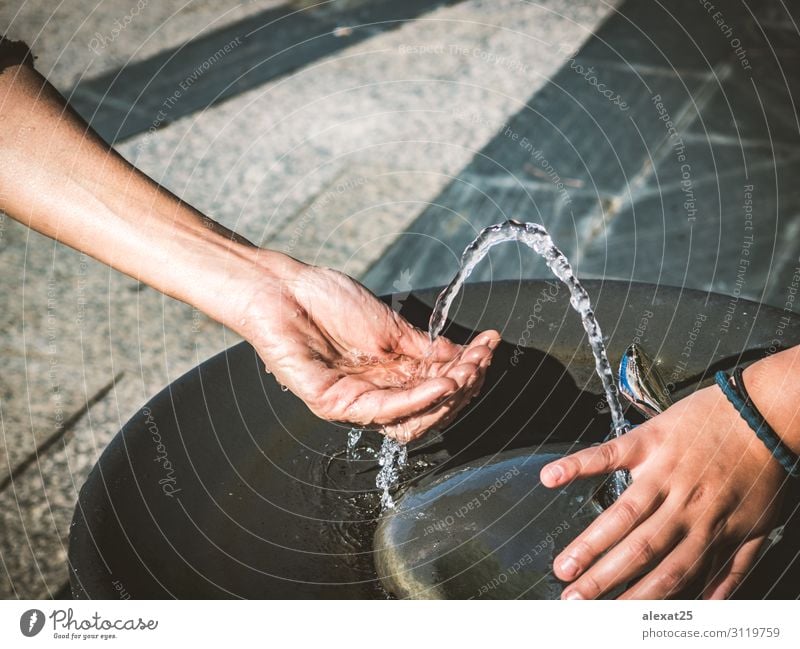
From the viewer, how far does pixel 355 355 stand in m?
1.26

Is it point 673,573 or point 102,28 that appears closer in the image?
point 673,573

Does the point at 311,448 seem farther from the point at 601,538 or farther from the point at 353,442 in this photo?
the point at 601,538

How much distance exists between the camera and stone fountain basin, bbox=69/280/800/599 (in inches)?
38.8

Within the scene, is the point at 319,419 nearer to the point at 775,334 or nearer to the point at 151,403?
the point at 151,403

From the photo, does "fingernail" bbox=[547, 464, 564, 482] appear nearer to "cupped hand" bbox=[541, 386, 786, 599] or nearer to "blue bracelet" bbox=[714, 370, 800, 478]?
"cupped hand" bbox=[541, 386, 786, 599]

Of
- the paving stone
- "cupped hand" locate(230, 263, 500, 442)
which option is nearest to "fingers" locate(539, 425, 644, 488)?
"cupped hand" locate(230, 263, 500, 442)

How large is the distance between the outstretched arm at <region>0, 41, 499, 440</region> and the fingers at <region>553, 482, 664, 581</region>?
276 millimetres

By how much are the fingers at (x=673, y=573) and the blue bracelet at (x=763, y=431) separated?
15 centimetres

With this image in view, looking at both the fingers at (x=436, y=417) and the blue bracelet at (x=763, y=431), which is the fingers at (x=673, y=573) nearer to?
the blue bracelet at (x=763, y=431)

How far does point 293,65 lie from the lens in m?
2.93

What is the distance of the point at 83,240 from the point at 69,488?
0.67m

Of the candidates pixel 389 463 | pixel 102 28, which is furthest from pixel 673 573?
pixel 102 28
